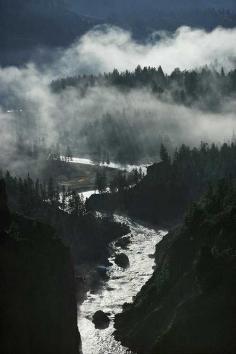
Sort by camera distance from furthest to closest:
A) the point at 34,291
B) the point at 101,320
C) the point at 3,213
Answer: the point at 101,320, the point at 3,213, the point at 34,291

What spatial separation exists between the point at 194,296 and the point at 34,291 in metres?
36.1

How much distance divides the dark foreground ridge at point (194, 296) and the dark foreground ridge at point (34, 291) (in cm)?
1828

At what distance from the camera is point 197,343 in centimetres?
13450

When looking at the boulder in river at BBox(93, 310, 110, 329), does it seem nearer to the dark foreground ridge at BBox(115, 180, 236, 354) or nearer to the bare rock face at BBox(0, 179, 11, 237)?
the dark foreground ridge at BBox(115, 180, 236, 354)

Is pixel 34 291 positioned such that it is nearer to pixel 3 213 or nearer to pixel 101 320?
pixel 3 213

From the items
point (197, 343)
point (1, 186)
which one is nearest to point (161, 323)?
point (197, 343)

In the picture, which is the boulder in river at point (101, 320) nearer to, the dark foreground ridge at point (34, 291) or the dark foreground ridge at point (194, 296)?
the dark foreground ridge at point (194, 296)

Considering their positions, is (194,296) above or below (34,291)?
below

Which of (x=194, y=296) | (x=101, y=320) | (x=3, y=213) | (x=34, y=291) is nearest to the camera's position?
(x=34, y=291)

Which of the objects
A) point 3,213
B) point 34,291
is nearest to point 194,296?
point 34,291

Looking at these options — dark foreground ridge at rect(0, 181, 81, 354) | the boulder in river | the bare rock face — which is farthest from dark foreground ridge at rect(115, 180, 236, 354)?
the bare rock face

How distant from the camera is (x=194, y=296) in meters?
146

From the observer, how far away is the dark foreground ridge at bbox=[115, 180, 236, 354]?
136m

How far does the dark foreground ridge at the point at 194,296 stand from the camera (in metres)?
136
